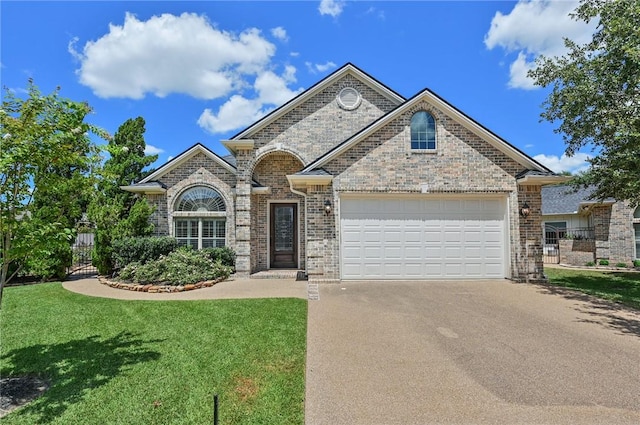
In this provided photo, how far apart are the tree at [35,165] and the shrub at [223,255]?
906cm

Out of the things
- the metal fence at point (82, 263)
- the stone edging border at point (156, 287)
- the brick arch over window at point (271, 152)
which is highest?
the brick arch over window at point (271, 152)

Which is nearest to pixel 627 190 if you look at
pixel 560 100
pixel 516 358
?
pixel 560 100

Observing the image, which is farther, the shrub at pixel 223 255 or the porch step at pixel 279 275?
the shrub at pixel 223 255

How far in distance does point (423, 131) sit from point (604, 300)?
22.0ft

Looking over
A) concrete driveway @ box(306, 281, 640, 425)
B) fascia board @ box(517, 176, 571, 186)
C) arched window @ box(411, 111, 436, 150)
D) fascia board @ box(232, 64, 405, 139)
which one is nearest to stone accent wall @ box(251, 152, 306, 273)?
fascia board @ box(232, 64, 405, 139)

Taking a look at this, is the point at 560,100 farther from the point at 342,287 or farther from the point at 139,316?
the point at 139,316

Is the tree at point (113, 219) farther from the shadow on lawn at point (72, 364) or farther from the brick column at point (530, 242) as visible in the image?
the brick column at point (530, 242)

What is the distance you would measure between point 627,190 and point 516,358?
24.8ft

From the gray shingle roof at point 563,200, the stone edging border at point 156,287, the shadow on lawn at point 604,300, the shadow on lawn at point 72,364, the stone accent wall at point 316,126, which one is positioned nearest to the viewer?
the shadow on lawn at point 72,364

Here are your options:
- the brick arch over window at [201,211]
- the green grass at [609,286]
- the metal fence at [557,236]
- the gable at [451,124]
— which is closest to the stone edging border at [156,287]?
the brick arch over window at [201,211]


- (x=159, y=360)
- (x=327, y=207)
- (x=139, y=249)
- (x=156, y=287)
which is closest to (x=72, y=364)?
(x=159, y=360)

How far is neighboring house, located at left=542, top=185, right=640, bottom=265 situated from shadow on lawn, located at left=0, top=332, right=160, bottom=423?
18.4 m

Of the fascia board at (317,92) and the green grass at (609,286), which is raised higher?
the fascia board at (317,92)

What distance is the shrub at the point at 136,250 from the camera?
12.2m
